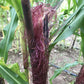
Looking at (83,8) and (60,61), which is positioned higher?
(83,8)

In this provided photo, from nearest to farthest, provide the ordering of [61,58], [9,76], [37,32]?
1. [37,32]
2. [9,76]
3. [61,58]

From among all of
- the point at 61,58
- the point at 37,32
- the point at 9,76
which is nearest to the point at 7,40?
the point at 9,76

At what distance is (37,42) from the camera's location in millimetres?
471

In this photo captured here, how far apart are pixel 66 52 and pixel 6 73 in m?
1.49

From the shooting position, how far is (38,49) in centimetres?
47

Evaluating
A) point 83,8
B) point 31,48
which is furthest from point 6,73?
point 83,8

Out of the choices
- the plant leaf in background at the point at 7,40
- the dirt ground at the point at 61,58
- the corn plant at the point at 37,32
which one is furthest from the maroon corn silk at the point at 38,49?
the dirt ground at the point at 61,58

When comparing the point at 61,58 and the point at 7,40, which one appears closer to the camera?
the point at 7,40

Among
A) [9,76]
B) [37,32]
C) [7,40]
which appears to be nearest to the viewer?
[37,32]

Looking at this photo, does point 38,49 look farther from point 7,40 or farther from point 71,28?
point 7,40

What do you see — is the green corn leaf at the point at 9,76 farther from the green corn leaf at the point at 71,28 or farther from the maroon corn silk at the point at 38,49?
the green corn leaf at the point at 71,28

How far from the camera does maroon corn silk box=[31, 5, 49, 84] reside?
18.1 inches

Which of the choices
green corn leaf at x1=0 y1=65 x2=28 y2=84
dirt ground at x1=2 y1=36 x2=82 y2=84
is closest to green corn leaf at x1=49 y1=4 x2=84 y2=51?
green corn leaf at x1=0 y1=65 x2=28 y2=84

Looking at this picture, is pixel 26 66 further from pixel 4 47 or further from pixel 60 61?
pixel 60 61
